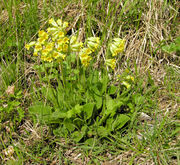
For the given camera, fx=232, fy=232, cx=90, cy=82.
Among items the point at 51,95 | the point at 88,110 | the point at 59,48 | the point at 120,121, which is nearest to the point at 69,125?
the point at 88,110

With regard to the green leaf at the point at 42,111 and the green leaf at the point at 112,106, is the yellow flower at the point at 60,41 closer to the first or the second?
the green leaf at the point at 42,111

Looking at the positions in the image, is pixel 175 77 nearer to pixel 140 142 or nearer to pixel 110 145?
pixel 140 142

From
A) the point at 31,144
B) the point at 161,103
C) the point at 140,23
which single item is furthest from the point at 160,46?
the point at 31,144

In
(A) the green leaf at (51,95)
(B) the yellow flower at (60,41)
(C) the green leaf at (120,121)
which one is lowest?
(C) the green leaf at (120,121)

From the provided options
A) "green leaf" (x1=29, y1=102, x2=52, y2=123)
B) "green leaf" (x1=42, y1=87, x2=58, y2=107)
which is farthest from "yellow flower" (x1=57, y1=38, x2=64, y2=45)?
"green leaf" (x1=29, y1=102, x2=52, y2=123)

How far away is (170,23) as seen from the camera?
11.3 ft

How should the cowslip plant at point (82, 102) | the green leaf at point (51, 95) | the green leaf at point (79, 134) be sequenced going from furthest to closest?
the green leaf at point (51, 95) → the green leaf at point (79, 134) → the cowslip plant at point (82, 102)

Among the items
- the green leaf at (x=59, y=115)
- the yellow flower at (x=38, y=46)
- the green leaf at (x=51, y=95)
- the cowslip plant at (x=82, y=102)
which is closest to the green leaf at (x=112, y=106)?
the cowslip plant at (x=82, y=102)

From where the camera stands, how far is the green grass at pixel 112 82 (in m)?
2.36

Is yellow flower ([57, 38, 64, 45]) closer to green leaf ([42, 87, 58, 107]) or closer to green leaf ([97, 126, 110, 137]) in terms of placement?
green leaf ([42, 87, 58, 107])

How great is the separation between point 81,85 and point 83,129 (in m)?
0.49

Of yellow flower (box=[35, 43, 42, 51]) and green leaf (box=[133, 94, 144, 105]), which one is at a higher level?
yellow flower (box=[35, 43, 42, 51])

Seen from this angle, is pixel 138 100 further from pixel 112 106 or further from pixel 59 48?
pixel 59 48

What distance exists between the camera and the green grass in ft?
7.75
